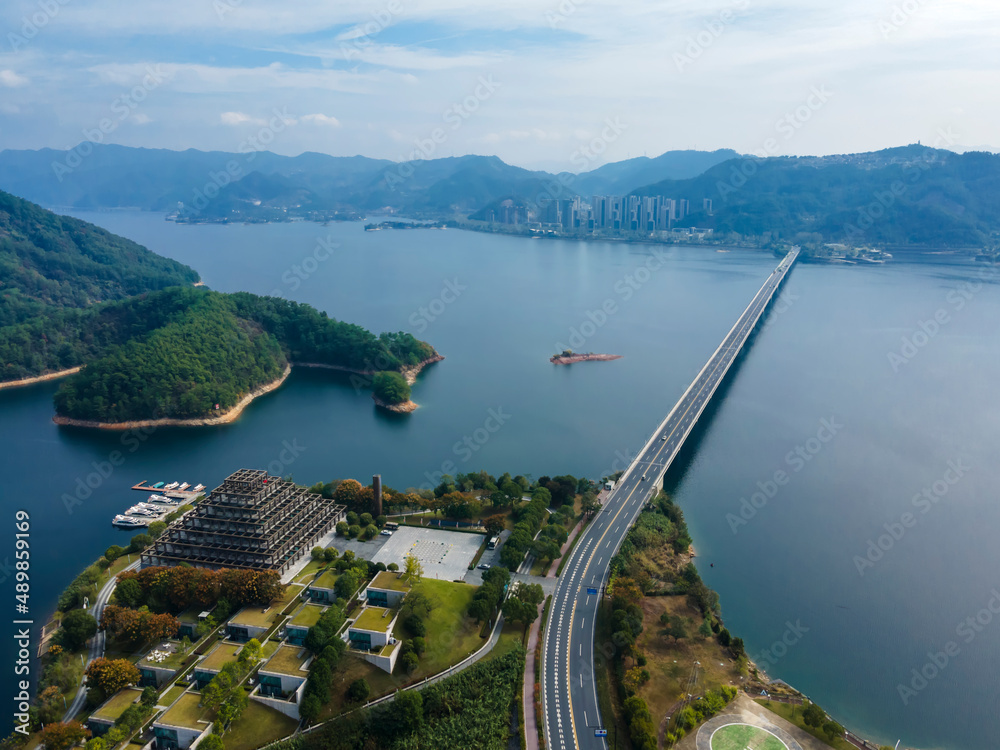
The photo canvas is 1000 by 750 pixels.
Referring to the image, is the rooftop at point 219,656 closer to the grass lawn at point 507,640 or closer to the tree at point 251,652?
the tree at point 251,652

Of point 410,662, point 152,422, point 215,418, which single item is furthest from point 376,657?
point 152,422

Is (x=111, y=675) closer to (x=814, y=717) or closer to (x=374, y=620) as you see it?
(x=374, y=620)

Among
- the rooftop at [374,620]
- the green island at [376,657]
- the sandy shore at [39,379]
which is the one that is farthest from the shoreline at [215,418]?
the rooftop at [374,620]

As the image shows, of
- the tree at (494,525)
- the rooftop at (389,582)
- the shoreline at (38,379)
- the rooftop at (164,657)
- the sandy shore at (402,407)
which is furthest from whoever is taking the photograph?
the shoreline at (38,379)

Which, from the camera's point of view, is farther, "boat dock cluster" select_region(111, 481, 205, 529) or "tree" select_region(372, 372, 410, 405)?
"tree" select_region(372, 372, 410, 405)

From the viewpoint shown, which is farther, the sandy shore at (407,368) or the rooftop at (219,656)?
the sandy shore at (407,368)

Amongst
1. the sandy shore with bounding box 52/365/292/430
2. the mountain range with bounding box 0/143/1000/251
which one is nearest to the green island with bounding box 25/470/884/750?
the sandy shore with bounding box 52/365/292/430

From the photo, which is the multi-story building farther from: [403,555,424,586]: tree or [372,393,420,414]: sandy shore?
[372,393,420,414]: sandy shore
